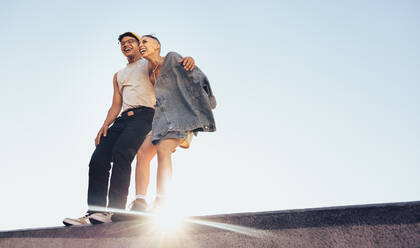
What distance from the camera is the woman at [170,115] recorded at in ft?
10.8

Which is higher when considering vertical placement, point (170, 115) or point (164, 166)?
point (170, 115)

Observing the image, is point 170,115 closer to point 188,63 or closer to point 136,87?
point 188,63

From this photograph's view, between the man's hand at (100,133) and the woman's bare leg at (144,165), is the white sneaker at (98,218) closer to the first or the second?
the woman's bare leg at (144,165)

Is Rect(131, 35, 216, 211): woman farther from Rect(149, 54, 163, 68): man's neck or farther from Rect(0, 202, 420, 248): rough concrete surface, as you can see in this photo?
Rect(0, 202, 420, 248): rough concrete surface

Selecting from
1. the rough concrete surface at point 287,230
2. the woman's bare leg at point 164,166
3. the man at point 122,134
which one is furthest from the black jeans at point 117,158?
the rough concrete surface at point 287,230

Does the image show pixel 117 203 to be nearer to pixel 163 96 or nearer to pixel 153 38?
pixel 163 96

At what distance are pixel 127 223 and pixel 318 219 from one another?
148 cm

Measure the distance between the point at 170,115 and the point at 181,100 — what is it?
215mm

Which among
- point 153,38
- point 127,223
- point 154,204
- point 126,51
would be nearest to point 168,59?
point 153,38

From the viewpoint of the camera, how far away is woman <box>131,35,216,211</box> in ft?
10.8

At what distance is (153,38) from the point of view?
3.93 m

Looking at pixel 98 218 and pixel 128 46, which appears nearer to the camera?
pixel 98 218

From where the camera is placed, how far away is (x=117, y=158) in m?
3.69

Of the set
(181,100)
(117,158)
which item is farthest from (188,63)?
(117,158)
